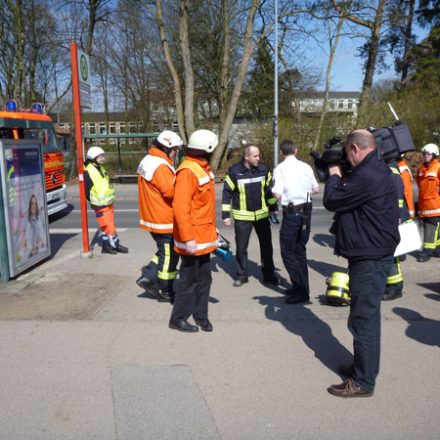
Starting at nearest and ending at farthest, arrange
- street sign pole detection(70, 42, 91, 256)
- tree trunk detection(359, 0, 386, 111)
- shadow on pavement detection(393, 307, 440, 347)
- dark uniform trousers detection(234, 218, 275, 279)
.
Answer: shadow on pavement detection(393, 307, 440, 347)
dark uniform trousers detection(234, 218, 275, 279)
street sign pole detection(70, 42, 91, 256)
tree trunk detection(359, 0, 386, 111)

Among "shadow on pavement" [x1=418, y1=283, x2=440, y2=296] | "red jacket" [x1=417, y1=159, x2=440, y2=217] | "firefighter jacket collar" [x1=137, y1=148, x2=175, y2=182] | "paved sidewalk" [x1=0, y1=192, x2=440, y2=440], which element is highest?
"firefighter jacket collar" [x1=137, y1=148, x2=175, y2=182]

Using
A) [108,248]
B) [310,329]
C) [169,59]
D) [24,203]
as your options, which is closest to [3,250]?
[24,203]

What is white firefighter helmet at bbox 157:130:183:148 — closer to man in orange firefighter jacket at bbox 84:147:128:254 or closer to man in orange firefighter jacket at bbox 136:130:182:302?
man in orange firefighter jacket at bbox 136:130:182:302

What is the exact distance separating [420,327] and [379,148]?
2.01m

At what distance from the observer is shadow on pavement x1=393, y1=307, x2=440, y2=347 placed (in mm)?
4402

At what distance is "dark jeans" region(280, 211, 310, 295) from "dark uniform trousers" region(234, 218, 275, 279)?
73cm

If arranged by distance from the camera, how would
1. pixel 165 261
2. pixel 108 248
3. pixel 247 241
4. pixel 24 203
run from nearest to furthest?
1. pixel 165 261
2. pixel 247 241
3. pixel 24 203
4. pixel 108 248

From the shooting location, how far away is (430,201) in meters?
7.48

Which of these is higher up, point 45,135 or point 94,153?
point 45,135

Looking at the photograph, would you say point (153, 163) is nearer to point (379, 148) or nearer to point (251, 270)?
point (379, 148)

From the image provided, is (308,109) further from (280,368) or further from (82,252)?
(280,368)

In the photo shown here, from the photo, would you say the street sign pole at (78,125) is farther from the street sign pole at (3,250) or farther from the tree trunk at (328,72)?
the tree trunk at (328,72)

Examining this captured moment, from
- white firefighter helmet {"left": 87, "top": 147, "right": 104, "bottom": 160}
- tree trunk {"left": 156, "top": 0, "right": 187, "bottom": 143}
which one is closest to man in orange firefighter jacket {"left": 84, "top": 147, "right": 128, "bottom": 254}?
white firefighter helmet {"left": 87, "top": 147, "right": 104, "bottom": 160}

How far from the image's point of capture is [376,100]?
75.5 feet
